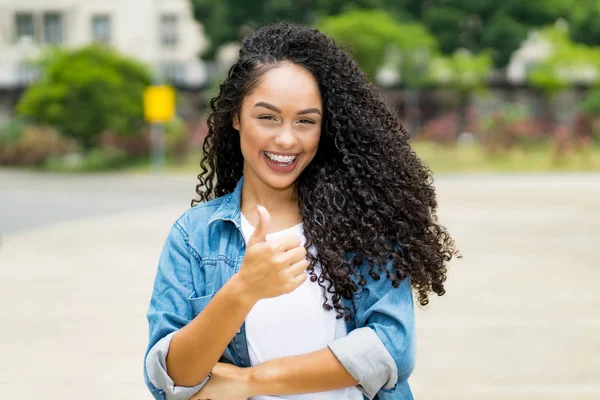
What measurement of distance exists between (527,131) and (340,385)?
2757cm

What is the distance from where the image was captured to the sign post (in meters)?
25.5

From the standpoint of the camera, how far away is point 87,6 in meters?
45.9

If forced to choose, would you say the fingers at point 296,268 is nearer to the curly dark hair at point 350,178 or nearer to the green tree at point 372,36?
the curly dark hair at point 350,178

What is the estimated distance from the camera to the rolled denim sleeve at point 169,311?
6.27ft

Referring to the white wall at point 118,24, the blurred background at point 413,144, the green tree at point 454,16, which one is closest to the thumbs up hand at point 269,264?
the blurred background at point 413,144

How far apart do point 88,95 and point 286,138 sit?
1020 inches

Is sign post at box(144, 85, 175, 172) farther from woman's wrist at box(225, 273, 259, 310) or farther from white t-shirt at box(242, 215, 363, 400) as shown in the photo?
woman's wrist at box(225, 273, 259, 310)

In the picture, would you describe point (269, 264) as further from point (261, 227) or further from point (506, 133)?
point (506, 133)

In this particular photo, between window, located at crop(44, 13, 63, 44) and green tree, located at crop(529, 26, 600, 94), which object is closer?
green tree, located at crop(529, 26, 600, 94)

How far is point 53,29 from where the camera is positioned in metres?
46.2

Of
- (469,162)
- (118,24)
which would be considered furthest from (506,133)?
(118,24)

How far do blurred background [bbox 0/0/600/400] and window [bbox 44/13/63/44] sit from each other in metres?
0.11

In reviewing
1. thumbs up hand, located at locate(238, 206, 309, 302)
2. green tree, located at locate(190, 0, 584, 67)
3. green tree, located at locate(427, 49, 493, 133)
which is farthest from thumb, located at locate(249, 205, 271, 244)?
green tree, located at locate(190, 0, 584, 67)

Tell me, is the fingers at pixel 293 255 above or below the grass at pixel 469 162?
below
